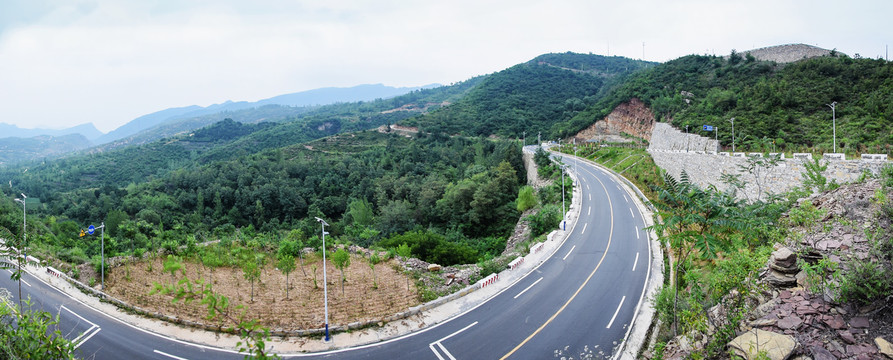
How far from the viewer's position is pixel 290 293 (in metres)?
16.2

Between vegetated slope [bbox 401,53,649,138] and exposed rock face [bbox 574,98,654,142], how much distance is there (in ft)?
42.9

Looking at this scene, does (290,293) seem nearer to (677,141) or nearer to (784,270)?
(784,270)

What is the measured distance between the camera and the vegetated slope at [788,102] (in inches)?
1089

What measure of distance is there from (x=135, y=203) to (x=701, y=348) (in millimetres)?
55372

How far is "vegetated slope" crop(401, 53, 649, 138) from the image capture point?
86.2m

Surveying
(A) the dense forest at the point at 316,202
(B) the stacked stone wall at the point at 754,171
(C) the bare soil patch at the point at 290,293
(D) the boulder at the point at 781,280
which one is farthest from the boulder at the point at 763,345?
(A) the dense forest at the point at 316,202

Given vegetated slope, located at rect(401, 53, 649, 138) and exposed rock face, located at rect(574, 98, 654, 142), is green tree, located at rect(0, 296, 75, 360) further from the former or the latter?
vegetated slope, located at rect(401, 53, 649, 138)

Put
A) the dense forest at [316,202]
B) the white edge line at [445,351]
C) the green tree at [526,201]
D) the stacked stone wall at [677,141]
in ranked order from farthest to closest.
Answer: the stacked stone wall at [677,141] → the green tree at [526,201] → the dense forest at [316,202] → the white edge line at [445,351]

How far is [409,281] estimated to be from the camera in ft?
55.8

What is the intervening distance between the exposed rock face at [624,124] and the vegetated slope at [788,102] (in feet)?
7.80

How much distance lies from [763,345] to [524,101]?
9661 centimetres

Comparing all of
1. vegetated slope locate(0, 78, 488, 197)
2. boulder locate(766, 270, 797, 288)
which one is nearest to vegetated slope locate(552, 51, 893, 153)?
boulder locate(766, 270, 797, 288)

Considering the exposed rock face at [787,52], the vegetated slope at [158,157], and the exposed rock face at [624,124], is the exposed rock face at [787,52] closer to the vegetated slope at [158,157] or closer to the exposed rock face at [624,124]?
the exposed rock face at [624,124]

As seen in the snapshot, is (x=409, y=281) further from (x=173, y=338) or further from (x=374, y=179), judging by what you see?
(x=374, y=179)
